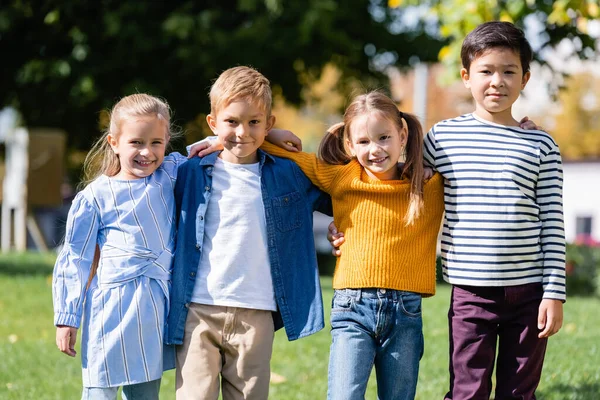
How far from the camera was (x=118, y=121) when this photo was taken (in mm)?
3363

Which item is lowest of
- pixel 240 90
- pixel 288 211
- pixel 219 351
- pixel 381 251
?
pixel 219 351

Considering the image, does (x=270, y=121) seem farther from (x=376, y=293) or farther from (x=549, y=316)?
(x=549, y=316)

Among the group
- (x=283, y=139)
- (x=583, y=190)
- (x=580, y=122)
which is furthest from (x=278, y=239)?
(x=580, y=122)

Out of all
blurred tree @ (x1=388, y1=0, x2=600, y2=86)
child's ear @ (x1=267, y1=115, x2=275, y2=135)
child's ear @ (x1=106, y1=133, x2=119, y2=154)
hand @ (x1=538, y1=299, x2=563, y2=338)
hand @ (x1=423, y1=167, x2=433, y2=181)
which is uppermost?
blurred tree @ (x1=388, y1=0, x2=600, y2=86)

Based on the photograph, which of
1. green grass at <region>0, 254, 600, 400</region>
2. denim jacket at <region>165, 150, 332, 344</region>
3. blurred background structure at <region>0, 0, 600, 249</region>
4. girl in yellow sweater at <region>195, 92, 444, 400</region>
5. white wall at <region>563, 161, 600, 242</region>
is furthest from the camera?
white wall at <region>563, 161, 600, 242</region>

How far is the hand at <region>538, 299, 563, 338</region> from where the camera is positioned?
3119 mm

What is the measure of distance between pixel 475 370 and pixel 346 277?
618 millimetres

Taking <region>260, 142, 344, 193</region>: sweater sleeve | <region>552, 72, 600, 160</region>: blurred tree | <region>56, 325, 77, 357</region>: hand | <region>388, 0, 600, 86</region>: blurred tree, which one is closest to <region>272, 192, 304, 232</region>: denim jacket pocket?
<region>260, 142, 344, 193</region>: sweater sleeve

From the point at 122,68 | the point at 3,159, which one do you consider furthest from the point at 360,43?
the point at 3,159

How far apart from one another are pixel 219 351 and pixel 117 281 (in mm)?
500

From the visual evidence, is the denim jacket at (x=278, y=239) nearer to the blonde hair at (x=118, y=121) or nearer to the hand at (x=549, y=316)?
the blonde hair at (x=118, y=121)

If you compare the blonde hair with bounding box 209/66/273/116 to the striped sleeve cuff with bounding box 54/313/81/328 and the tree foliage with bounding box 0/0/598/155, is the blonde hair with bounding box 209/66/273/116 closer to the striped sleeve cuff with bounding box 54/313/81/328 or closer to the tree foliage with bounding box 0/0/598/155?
the striped sleeve cuff with bounding box 54/313/81/328

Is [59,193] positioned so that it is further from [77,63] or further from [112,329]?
[112,329]

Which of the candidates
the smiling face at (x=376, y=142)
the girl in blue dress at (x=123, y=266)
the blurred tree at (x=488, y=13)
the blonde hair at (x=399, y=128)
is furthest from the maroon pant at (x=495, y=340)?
the blurred tree at (x=488, y=13)
